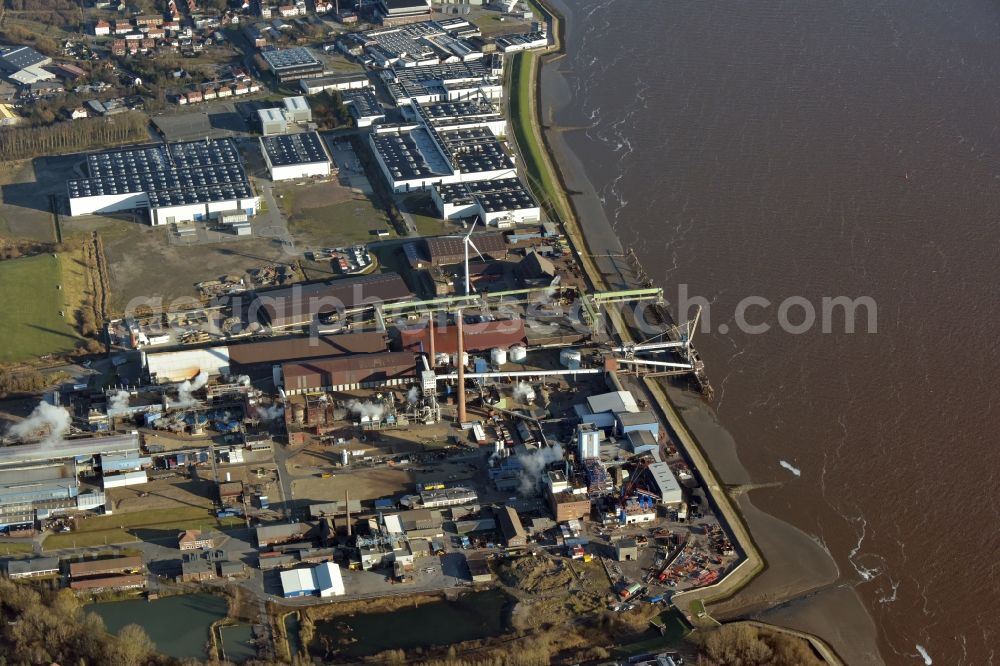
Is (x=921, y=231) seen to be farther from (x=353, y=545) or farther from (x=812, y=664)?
(x=353, y=545)

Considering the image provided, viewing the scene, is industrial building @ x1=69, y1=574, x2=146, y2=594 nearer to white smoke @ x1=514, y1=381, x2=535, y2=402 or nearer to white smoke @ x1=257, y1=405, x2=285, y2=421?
white smoke @ x1=257, y1=405, x2=285, y2=421

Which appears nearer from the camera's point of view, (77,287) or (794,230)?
(77,287)

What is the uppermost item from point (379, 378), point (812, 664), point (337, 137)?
point (337, 137)

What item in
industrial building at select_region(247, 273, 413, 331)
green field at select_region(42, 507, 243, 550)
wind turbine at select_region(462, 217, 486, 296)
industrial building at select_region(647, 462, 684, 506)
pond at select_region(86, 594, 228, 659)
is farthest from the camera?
wind turbine at select_region(462, 217, 486, 296)

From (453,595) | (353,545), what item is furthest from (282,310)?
(453,595)

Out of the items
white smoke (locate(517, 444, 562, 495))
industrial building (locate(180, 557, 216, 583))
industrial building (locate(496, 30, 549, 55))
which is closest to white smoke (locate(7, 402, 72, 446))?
industrial building (locate(180, 557, 216, 583))
